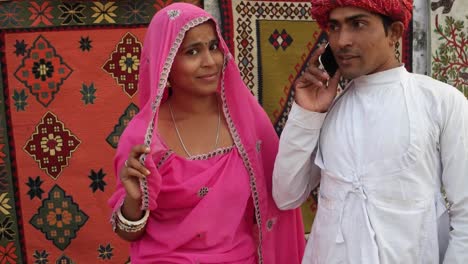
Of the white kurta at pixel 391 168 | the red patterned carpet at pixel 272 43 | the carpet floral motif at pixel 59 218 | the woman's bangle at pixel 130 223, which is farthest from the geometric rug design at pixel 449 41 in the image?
the carpet floral motif at pixel 59 218

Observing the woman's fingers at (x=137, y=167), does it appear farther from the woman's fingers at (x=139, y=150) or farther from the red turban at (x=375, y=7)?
the red turban at (x=375, y=7)

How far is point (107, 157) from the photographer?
9.94 feet

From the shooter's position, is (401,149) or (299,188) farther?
(299,188)

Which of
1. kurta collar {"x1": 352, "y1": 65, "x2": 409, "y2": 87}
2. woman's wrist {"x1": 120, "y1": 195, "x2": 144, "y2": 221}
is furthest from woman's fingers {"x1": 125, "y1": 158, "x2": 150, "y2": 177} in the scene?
kurta collar {"x1": 352, "y1": 65, "x2": 409, "y2": 87}

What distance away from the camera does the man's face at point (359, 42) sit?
1.60 m

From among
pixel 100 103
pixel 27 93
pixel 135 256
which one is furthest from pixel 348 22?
pixel 27 93

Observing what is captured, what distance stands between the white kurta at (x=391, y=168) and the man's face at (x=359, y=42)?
0.21 feet

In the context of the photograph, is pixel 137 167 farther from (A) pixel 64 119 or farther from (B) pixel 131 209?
(A) pixel 64 119

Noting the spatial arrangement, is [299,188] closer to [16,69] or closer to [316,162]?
[316,162]

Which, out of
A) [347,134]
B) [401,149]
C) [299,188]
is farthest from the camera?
[299,188]

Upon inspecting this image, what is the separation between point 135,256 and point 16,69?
4.82 ft

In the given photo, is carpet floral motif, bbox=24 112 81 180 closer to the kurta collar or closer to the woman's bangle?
the woman's bangle

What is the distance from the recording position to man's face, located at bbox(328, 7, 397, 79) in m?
1.60

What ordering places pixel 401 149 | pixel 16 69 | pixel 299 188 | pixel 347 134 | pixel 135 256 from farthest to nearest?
pixel 16 69
pixel 135 256
pixel 299 188
pixel 347 134
pixel 401 149
